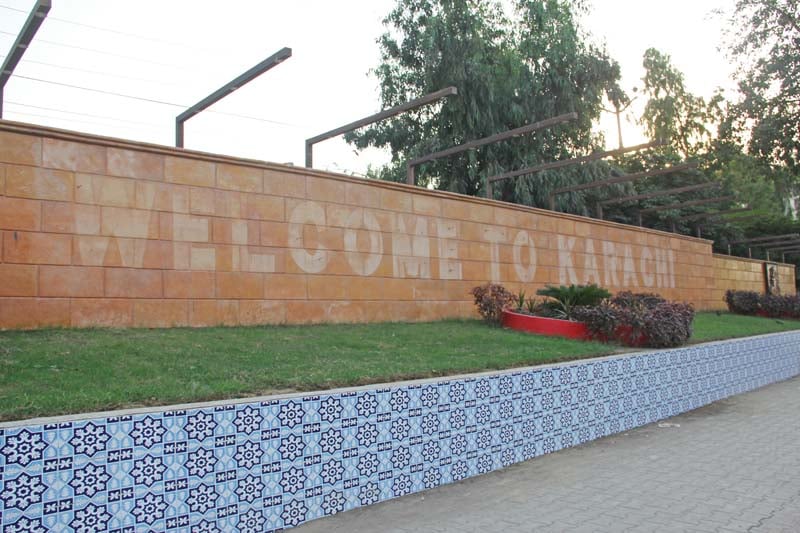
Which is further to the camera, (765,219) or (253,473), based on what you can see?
(765,219)

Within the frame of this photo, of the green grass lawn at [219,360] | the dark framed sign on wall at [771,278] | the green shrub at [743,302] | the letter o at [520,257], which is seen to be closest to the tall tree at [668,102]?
the dark framed sign on wall at [771,278]

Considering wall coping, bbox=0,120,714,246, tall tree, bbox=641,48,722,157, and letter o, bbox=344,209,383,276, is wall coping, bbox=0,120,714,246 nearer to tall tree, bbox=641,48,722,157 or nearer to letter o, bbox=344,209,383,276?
letter o, bbox=344,209,383,276

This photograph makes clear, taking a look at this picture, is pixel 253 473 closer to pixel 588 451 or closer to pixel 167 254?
pixel 588 451

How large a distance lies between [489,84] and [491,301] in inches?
435

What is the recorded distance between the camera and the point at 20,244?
6762 mm

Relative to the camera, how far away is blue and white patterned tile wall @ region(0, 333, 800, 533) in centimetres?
329

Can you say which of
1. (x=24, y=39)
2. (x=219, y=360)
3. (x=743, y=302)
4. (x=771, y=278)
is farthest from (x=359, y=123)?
(x=771, y=278)

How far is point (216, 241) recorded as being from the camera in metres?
8.26

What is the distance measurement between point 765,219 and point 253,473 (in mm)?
35932

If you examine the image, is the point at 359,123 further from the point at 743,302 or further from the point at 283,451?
the point at 743,302

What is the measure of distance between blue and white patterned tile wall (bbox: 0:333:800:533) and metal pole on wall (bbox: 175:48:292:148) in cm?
519

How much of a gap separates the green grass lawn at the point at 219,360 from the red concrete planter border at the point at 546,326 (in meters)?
0.96

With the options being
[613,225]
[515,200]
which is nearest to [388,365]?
[613,225]

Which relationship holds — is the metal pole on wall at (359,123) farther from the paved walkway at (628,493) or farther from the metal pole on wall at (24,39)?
the paved walkway at (628,493)
